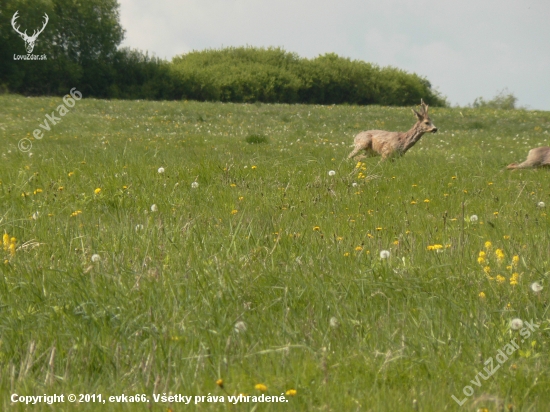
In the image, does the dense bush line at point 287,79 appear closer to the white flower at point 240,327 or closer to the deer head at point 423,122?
the deer head at point 423,122

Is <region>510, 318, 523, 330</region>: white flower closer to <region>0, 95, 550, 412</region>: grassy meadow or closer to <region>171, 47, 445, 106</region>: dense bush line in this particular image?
<region>0, 95, 550, 412</region>: grassy meadow

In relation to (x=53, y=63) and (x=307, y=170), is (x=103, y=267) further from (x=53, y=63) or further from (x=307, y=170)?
(x=53, y=63)

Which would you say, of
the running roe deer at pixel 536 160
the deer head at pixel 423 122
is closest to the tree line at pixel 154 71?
the deer head at pixel 423 122

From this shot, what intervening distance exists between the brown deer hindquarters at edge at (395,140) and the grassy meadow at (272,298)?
152 inches

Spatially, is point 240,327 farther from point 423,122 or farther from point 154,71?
point 154,71

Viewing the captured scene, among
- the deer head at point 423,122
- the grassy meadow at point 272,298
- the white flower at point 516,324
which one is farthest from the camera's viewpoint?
the deer head at point 423,122

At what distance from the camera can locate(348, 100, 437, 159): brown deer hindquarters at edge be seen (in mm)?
10711

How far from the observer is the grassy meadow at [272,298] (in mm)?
2596

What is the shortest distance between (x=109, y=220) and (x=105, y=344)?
9.25ft

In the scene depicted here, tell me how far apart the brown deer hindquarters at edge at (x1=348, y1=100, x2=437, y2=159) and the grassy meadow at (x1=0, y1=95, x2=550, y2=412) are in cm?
386

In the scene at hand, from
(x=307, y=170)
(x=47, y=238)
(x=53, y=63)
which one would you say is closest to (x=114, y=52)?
(x=53, y=63)

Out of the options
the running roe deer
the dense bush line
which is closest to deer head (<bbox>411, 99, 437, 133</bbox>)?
the running roe deer

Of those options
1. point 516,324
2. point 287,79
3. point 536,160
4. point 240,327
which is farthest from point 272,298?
point 287,79

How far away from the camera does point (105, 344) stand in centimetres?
292
